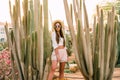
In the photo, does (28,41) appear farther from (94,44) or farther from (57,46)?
(94,44)

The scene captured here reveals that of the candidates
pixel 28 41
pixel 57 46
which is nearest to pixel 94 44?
pixel 57 46

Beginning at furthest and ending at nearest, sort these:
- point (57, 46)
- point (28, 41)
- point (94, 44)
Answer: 1. point (57, 46)
2. point (94, 44)
3. point (28, 41)

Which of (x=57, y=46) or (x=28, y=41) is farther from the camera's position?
(x=57, y=46)

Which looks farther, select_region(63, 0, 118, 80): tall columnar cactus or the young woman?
the young woman

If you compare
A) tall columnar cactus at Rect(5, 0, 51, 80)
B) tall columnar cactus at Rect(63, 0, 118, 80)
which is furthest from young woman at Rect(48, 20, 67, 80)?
tall columnar cactus at Rect(63, 0, 118, 80)

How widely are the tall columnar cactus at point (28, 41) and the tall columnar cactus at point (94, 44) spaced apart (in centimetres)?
47

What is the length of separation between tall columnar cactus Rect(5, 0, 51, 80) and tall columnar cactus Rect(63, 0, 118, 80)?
18.4 inches

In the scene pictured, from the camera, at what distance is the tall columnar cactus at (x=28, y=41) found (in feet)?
16.6

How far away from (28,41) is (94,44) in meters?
1.09

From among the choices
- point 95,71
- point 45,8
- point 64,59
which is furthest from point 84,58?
point 45,8

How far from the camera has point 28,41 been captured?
16.8 feet

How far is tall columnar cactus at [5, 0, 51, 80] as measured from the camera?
5061 millimetres

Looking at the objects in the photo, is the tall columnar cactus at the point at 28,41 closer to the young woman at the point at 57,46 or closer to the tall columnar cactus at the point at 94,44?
the young woman at the point at 57,46

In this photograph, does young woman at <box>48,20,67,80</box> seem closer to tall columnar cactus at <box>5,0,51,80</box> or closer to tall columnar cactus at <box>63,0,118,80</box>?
tall columnar cactus at <box>5,0,51,80</box>
